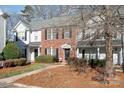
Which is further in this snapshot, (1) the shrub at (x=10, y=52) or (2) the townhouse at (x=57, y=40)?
(2) the townhouse at (x=57, y=40)

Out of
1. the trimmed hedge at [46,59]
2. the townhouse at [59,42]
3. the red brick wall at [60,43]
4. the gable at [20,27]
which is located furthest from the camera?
the gable at [20,27]

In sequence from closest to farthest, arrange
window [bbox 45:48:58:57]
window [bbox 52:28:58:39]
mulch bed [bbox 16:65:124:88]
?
mulch bed [bbox 16:65:124:88] < window [bbox 52:28:58:39] < window [bbox 45:48:58:57]

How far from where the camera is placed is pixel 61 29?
3809 centimetres

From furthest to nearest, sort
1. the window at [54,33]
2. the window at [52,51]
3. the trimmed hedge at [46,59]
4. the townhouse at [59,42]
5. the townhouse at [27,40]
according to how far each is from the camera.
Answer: the townhouse at [27,40] < the window at [52,51] < the window at [54,33] < the trimmed hedge at [46,59] < the townhouse at [59,42]

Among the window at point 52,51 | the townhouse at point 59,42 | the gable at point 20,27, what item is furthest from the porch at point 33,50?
the gable at point 20,27

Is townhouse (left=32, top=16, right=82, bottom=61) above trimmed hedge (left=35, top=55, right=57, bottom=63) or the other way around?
above

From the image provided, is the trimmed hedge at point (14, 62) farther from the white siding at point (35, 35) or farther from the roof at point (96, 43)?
the white siding at point (35, 35)

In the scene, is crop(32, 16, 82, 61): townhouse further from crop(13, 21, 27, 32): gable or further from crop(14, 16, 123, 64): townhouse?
crop(13, 21, 27, 32): gable

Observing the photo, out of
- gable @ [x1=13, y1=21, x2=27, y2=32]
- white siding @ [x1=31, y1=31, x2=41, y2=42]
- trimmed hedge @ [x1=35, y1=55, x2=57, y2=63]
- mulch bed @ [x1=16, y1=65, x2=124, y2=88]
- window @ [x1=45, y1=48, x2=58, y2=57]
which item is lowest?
mulch bed @ [x1=16, y1=65, x2=124, y2=88]

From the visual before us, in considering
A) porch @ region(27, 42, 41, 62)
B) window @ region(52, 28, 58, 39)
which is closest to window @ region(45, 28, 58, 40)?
window @ region(52, 28, 58, 39)

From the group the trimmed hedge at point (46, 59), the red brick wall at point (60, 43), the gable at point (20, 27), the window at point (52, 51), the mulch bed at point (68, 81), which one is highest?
the gable at point (20, 27)

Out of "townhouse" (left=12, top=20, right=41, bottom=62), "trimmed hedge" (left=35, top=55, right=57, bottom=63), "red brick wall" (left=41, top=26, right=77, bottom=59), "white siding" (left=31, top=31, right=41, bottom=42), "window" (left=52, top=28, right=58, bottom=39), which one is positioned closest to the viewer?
"trimmed hedge" (left=35, top=55, right=57, bottom=63)

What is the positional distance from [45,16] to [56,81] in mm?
38090
